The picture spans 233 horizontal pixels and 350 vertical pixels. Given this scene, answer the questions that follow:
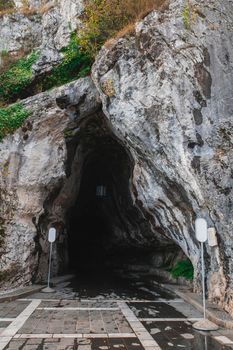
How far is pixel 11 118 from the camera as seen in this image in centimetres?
1259

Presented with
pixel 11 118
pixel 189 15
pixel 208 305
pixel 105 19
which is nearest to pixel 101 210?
pixel 11 118

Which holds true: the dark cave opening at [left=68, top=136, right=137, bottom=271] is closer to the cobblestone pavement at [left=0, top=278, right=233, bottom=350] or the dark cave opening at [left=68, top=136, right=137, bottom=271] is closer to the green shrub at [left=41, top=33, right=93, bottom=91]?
the green shrub at [left=41, top=33, right=93, bottom=91]

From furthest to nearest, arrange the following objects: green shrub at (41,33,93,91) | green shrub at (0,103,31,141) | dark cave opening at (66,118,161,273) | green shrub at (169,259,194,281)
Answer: dark cave opening at (66,118,161,273) → green shrub at (41,33,93,91) → green shrub at (169,259,194,281) → green shrub at (0,103,31,141)

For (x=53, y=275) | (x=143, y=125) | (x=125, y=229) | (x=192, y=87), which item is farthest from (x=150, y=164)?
(x=125, y=229)

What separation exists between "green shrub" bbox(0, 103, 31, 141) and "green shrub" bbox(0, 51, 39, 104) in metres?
1.36

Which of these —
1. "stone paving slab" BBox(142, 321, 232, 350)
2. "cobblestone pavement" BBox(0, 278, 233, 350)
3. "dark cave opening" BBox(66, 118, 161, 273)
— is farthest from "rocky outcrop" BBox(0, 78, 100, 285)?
"stone paving slab" BBox(142, 321, 232, 350)

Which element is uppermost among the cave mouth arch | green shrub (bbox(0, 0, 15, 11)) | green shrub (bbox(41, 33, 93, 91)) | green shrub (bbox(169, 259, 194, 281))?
green shrub (bbox(0, 0, 15, 11))

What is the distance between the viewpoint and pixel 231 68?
9.24m

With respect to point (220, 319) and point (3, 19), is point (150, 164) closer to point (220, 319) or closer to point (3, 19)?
point (220, 319)

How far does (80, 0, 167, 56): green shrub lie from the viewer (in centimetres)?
1157

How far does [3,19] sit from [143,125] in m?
10.6

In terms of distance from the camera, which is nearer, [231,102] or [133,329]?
[133,329]

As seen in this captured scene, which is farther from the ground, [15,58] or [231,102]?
[15,58]

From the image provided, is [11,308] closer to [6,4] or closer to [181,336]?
[181,336]
